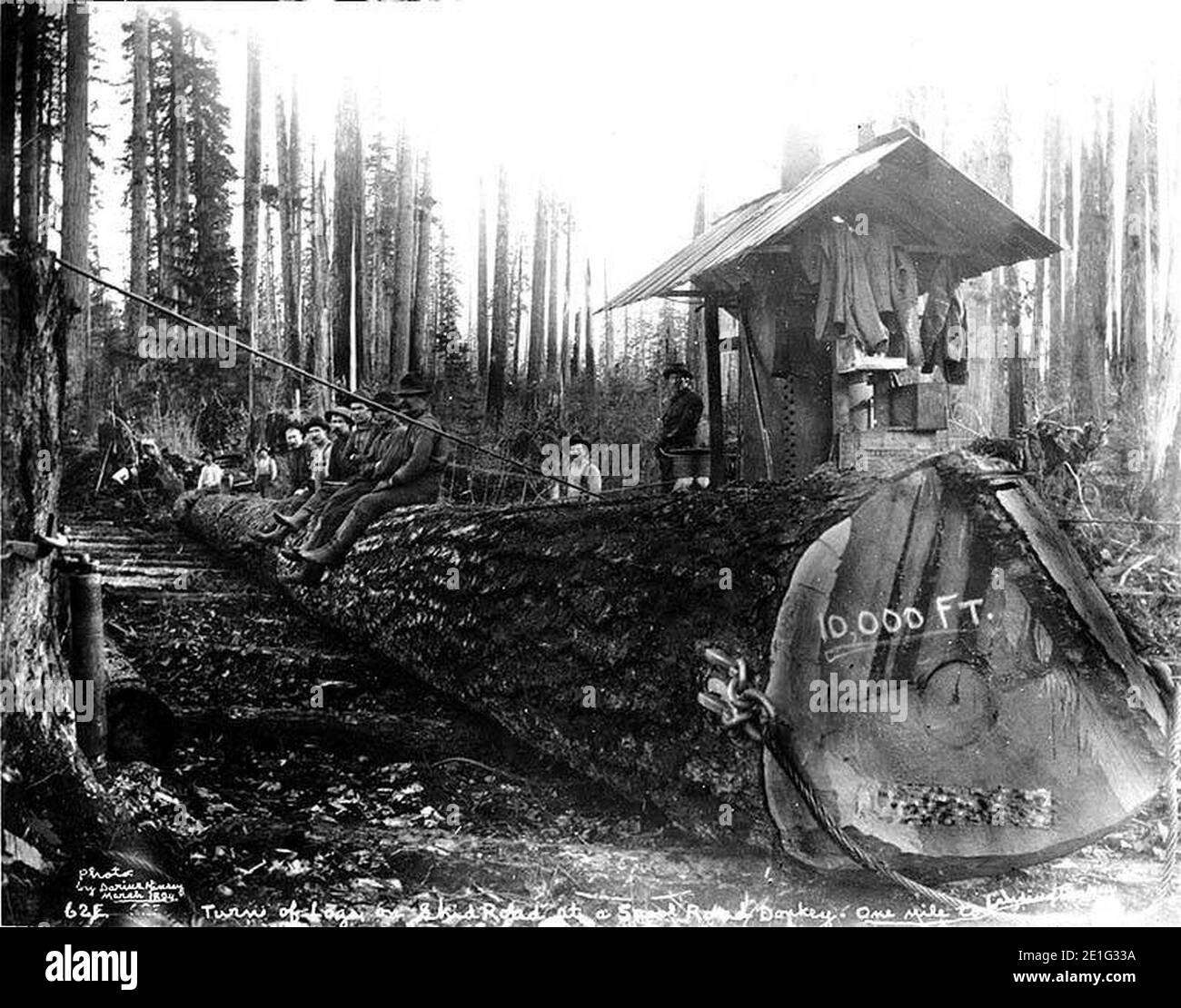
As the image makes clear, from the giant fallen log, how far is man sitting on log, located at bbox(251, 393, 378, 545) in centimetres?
97

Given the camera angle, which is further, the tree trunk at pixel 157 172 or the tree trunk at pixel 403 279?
the tree trunk at pixel 403 279

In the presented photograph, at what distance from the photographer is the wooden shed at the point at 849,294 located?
2973 millimetres

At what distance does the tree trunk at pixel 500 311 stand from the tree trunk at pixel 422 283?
211 millimetres

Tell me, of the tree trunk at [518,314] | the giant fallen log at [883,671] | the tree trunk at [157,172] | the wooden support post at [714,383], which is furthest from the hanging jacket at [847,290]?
the tree trunk at [157,172]

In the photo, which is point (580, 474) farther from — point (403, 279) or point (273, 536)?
point (273, 536)

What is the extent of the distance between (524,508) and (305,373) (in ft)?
2.59

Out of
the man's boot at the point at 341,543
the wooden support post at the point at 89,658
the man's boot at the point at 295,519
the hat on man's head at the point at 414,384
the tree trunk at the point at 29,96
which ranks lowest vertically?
the wooden support post at the point at 89,658

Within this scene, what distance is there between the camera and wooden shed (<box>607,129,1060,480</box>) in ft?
9.75

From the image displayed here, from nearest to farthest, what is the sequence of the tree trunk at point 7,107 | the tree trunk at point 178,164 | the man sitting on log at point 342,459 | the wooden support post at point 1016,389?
1. the tree trunk at point 7,107
2. the tree trunk at point 178,164
3. the wooden support post at point 1016,389
4. the man sitting on log at point 342,459

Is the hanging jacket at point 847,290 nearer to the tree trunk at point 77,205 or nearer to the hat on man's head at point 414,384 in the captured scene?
the hat on man's head at point 414,384

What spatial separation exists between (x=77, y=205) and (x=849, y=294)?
2369 millimetres

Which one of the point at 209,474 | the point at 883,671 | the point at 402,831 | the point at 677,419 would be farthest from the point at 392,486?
the point at 883,671
